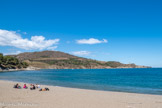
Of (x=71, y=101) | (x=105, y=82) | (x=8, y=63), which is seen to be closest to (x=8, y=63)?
(x=8, y=63)

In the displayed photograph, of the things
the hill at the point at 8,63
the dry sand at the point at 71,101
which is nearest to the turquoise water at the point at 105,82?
the dry sand at the point at 71,101

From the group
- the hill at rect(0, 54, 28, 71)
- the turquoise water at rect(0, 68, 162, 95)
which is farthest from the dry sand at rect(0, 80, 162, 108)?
the hill at rect(0, 54, 28, 71)

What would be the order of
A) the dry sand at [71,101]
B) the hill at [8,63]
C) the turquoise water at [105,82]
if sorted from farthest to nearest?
1. the hill at [8,63]
2. the turquoise water at [105,82]
3. the dry sand at [71,101]

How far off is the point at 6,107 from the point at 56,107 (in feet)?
14.0

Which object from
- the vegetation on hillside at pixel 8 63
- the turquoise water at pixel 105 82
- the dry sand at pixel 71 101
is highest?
the vegetation on hillside at pixel 8 63

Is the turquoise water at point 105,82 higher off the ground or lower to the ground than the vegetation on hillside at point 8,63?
lower

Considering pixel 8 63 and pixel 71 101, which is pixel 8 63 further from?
pixel 71 101

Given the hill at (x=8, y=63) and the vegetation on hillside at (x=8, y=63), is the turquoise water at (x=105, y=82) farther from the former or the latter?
the vegetation on hillside at (x=8, y=63)

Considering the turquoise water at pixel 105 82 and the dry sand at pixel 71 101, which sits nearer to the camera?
the dry sand at pixel 71 101

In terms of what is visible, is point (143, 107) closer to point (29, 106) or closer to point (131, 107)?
point (131, 107)

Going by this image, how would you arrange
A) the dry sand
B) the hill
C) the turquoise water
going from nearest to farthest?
the dry sand < the turquoise water < the hill

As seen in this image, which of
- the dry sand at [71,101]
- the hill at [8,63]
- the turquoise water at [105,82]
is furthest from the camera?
the hill at [8,63]

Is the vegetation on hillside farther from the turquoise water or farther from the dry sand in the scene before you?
the dry sand

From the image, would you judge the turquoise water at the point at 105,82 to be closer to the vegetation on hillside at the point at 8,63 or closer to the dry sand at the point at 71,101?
the dry sand at the point at 71,101
